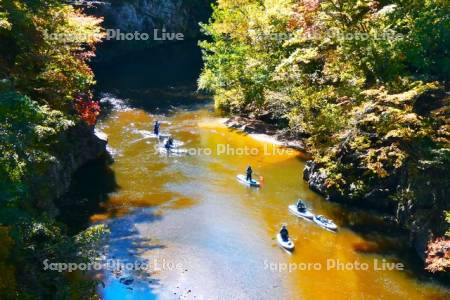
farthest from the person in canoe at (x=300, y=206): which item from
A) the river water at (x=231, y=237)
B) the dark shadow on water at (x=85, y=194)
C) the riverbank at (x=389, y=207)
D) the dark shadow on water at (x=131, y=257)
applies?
the dark shadow on water at (x=85, y=194)

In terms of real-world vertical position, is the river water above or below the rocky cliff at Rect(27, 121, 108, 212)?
below

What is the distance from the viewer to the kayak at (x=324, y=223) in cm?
2422

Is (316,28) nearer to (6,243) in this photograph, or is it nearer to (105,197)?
(105,197)

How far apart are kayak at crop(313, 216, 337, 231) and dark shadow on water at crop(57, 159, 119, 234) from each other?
37.5 feet

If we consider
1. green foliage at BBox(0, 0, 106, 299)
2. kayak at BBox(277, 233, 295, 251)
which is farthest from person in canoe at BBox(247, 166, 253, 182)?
green foliage at BBox(0, 0, 106, 299)

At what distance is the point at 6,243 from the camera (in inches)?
472

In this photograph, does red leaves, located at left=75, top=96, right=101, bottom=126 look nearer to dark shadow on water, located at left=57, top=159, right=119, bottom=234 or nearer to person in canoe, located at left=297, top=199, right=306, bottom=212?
dark shadow on water, located at left=57, top=159, right=119, bottom=234

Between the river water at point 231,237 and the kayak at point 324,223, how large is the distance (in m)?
0.39

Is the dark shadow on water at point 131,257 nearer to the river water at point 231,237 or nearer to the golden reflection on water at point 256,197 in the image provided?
the river water at point 231,237

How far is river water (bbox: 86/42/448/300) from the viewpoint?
65.0 feet

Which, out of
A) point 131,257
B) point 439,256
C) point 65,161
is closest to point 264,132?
point 65,161

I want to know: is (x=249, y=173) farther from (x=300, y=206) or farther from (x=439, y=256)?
(x=439, y=256)

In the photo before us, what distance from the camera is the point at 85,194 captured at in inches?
1065

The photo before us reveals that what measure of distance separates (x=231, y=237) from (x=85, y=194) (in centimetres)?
923
